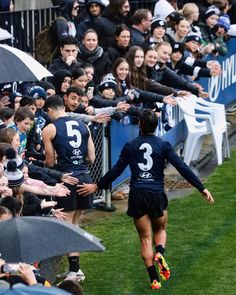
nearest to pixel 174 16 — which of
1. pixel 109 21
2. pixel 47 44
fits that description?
pixel 109 21

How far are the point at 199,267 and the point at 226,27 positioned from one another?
8350 mm

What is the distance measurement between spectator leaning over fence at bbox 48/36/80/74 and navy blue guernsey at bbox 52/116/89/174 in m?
2.79

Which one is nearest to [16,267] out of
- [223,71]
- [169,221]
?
[169,221]

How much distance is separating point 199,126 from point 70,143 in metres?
5.01

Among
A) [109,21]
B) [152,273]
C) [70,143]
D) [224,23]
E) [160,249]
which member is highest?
[109,21]

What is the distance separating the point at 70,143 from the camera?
1123 centimetres

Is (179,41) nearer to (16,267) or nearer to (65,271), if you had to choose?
(65,271)

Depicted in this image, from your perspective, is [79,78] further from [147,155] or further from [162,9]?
[162,9]

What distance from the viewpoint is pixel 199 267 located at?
38.1 ft

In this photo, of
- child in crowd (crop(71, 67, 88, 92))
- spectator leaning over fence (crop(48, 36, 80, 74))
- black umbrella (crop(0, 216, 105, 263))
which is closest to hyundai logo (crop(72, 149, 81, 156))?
child in crowd (crop(71, 67, 88, 92))

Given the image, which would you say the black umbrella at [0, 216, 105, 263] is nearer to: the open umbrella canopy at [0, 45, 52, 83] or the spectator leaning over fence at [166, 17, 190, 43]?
the open umbrella canopy at [0, 45, 52, 83]

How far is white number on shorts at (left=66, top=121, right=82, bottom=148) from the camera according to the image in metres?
11.2

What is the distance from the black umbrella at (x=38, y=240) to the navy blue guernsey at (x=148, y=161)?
3.12m

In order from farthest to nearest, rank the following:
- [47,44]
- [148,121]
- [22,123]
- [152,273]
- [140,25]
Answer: [140,25] → [47,44] → [22,123] → [152,273] → [148,121]
